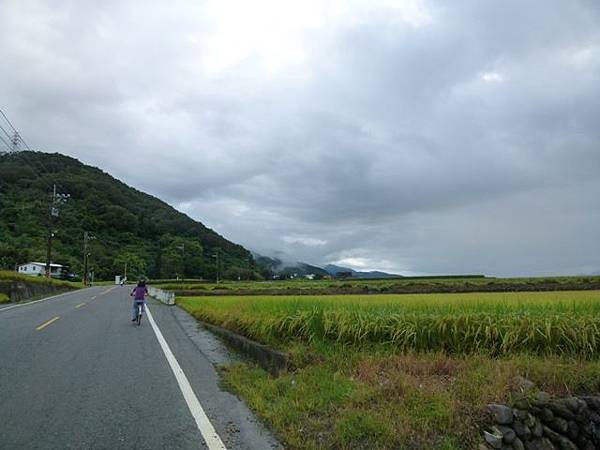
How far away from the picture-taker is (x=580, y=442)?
5168 mm

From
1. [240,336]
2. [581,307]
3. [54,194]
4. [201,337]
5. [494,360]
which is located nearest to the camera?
[494,360]

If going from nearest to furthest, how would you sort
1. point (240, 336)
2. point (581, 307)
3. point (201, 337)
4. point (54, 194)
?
1. point (581, 307)
2. point (240, 336)
3. point (201, 337)
4. point (54, 194)

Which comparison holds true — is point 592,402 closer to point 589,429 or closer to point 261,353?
point 589,429

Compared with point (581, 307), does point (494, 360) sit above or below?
below

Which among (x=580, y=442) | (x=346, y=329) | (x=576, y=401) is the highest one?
(x=346, y=329)

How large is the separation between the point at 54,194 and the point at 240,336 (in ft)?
169

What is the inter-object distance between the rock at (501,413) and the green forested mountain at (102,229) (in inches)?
2281

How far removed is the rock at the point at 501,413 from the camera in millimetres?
4742

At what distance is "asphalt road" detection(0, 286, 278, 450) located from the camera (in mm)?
4773

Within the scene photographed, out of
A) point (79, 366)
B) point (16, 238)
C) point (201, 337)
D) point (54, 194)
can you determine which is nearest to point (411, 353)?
point (79, 366)

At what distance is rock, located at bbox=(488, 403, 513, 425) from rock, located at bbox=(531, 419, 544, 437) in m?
0.36

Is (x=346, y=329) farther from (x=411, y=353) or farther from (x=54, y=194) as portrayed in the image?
(x=54, y=194)

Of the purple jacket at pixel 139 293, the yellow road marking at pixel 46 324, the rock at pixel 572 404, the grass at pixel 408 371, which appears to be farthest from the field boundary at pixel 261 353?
the yellow road marking at pixel 46 324

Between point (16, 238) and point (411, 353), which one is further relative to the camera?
point (16, 238)
